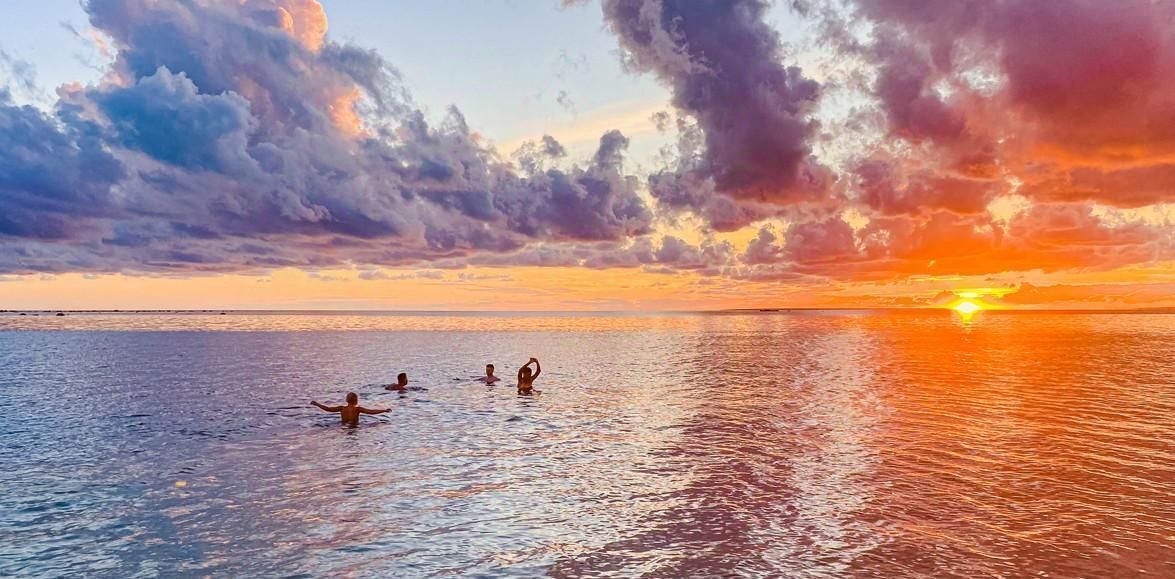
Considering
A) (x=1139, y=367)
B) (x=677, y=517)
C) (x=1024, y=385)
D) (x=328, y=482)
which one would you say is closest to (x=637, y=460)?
(x=677, y=517)

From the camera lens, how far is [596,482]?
24.7 meters

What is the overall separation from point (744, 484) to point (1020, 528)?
27.6 ft

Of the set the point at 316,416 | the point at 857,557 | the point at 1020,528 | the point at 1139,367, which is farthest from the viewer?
the point at 1139,367

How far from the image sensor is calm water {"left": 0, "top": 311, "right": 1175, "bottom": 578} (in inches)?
680

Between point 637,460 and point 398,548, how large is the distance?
41.9 ft

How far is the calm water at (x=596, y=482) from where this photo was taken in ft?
56.6

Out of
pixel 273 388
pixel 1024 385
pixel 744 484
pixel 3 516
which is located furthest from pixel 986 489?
pixel 273 388

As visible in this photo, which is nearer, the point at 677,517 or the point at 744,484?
the point at 677,517

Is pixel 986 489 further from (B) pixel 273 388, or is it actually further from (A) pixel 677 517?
(B) pixel 273 388

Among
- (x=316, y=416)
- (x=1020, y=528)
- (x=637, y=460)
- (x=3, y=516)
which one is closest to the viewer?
(x=1020, y=528)

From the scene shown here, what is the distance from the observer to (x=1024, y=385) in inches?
2279

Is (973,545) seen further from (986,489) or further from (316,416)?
(316,416)

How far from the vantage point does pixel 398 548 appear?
18.0 m

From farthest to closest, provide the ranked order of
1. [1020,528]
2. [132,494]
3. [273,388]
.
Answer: [273,388]
[132,494]
[1020,528]
